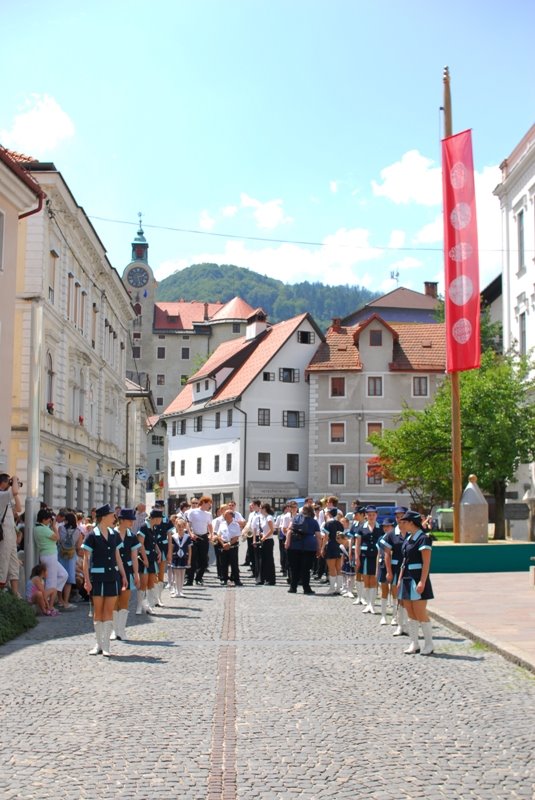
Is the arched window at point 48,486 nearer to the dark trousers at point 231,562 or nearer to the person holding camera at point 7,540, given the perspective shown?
the dark trousers at point 231,562

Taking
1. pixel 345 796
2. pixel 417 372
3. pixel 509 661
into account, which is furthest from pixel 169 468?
pixel 345 796

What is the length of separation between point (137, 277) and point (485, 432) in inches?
4131

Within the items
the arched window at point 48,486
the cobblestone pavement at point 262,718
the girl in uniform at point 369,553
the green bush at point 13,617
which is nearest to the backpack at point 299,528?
the girl in uniform at point 369,553

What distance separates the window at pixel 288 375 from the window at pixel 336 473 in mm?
6463

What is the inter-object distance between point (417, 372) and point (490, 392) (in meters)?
31.3

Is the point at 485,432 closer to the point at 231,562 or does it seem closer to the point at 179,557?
the point at 231,562

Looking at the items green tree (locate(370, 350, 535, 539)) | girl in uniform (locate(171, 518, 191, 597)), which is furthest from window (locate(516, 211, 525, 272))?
girl in uniform (locate(171, 518, 191, 597))

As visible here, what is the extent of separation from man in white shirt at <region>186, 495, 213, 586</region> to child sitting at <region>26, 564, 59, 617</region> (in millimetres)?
7279

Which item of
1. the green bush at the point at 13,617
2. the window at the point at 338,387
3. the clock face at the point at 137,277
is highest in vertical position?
the clock face at the point at 137,277

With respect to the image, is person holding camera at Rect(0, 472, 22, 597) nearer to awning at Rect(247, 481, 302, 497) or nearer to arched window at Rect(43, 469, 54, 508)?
arched window at Rect(43, 469, 54, 508)

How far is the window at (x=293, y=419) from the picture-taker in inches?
2712

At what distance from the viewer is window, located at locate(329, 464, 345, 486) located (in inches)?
2638

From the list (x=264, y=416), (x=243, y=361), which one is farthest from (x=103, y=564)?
(x=243, y=361)

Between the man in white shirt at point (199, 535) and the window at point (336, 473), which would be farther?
the window at point (336, 473)
